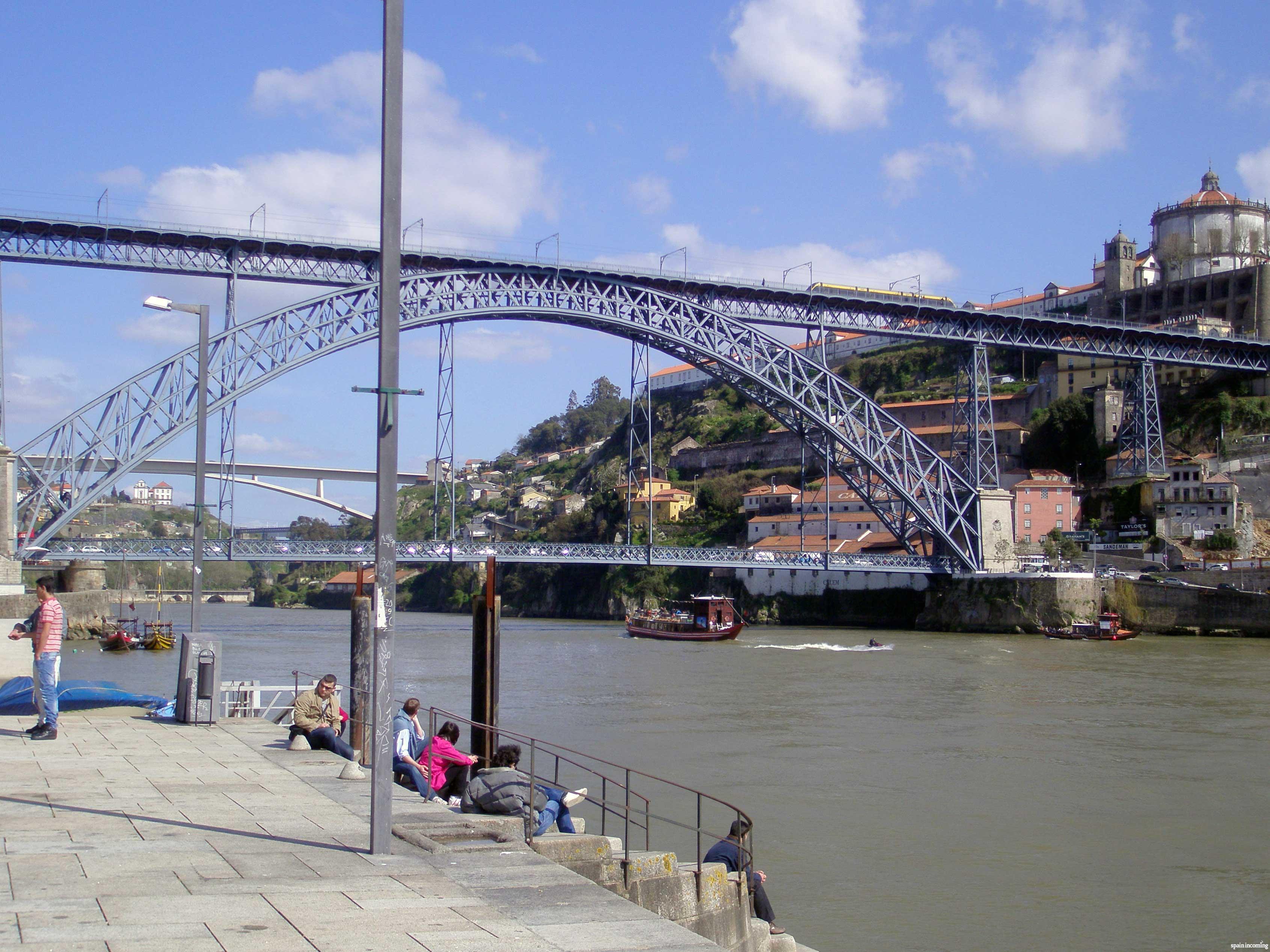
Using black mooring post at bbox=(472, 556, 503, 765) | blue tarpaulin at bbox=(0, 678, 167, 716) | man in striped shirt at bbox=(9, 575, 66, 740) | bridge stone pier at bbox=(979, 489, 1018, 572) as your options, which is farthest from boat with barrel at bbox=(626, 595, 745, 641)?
man in striped shirt at bbox=(9, 575, 66, 740)

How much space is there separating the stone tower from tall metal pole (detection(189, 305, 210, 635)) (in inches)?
2620

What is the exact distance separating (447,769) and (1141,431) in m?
50.1

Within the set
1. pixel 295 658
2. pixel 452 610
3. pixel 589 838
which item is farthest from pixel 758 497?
pixel 589 838

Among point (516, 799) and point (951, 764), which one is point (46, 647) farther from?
point (951, 764)

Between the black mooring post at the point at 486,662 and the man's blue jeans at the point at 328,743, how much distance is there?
1960mm

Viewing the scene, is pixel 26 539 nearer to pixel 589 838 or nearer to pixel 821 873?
pixel 821 873

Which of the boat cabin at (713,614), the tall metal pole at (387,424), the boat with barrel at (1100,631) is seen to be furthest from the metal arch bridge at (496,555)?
the tall metal pole at (387,424)

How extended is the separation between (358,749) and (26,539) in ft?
87.6

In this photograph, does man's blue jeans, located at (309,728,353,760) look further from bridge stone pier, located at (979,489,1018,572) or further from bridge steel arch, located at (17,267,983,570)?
bridge stone pier, located at (979,489,1018,572)

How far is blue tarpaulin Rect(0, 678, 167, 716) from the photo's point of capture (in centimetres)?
1165

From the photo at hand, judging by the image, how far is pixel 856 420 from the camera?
46688 mm

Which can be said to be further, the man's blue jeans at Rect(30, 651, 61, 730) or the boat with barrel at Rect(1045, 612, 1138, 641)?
the boat with barrel at Rect(1045, 612, 1138, 641)

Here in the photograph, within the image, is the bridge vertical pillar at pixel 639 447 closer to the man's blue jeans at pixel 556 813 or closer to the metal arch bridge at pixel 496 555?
the metal arch bridge at pixel 496 555

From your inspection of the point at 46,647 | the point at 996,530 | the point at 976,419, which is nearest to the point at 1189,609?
the point at 996,530
